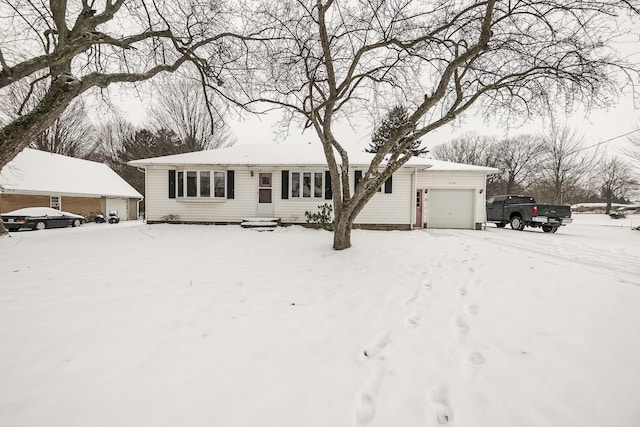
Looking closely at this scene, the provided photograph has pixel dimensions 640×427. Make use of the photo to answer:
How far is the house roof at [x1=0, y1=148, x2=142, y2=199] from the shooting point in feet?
49.7

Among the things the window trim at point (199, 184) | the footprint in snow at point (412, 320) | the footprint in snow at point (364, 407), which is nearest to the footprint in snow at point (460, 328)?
the footprint in snow at point (412, 320)

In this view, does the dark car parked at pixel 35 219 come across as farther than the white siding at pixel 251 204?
Yes

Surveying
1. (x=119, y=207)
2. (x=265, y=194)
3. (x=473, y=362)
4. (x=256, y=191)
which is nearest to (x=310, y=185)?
(x=265, y=194)

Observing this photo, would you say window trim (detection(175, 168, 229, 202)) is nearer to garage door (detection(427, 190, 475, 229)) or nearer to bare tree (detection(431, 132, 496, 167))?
garage door (detection(427, 190, 475, 229))

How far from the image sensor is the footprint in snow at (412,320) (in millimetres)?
2705

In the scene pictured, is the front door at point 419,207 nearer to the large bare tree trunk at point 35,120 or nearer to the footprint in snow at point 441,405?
the footprint in snow at point 441,405

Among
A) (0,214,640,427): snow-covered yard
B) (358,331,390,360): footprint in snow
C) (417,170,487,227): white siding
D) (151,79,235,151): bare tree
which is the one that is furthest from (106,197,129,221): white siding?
(358,331,390,360): footprint in snow

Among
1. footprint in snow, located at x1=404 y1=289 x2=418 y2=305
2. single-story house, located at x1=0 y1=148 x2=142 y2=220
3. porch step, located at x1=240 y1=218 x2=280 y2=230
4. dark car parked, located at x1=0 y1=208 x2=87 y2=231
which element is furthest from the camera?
single-story house, located at x1=0 y1=148 x2=142 y2=220

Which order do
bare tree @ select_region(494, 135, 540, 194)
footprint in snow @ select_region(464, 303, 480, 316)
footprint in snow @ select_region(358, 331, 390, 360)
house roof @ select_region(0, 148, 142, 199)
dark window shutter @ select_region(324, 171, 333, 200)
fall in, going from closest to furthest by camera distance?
footprint in snow @ select_region(358, 331, 390, 360) → footprint in snow @ select_region(464, 303, 480, 316) → dark window shutter @ select_region(324, 171, 333, 200) → house roof @ select_region(0, 148, 142, 199) → bare tree @ select_region(494, 135, 540, 194)

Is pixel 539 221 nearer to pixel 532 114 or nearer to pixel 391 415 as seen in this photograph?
pixel 532 114

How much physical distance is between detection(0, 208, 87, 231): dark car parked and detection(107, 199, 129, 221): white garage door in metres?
5.35

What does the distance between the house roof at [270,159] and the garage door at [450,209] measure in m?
1.21

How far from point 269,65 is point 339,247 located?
5.29 metres

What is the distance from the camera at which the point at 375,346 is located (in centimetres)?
231
